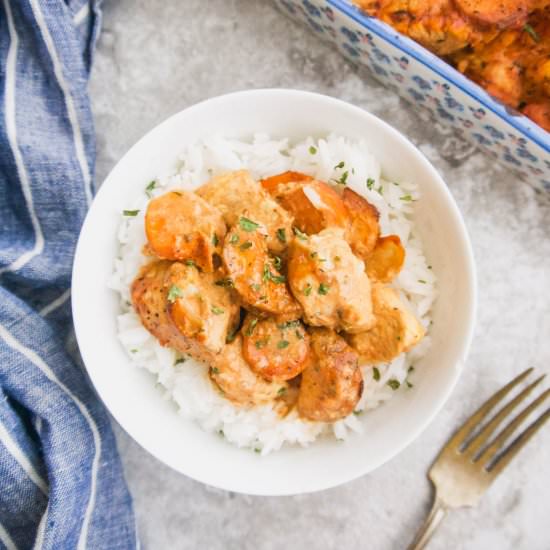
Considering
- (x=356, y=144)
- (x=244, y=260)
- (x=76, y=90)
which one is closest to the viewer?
(x=244, y=260)

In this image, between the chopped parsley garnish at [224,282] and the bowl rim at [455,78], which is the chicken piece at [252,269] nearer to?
the chopped parsley garnish at [224,282]

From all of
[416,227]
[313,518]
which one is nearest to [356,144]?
[416,227]

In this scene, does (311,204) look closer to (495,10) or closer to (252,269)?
(252,269)

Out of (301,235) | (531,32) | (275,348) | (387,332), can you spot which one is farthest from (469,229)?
(275,348)

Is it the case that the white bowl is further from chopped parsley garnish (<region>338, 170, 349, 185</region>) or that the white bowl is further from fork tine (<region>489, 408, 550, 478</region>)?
fork tine (<region>489, 408, 550, 478</region>)

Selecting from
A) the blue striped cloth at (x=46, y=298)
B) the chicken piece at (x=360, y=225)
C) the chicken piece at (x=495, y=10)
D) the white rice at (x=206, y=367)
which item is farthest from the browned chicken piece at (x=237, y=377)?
the chicken piece at (x=495, y=10)

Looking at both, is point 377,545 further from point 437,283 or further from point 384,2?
point 384,2
